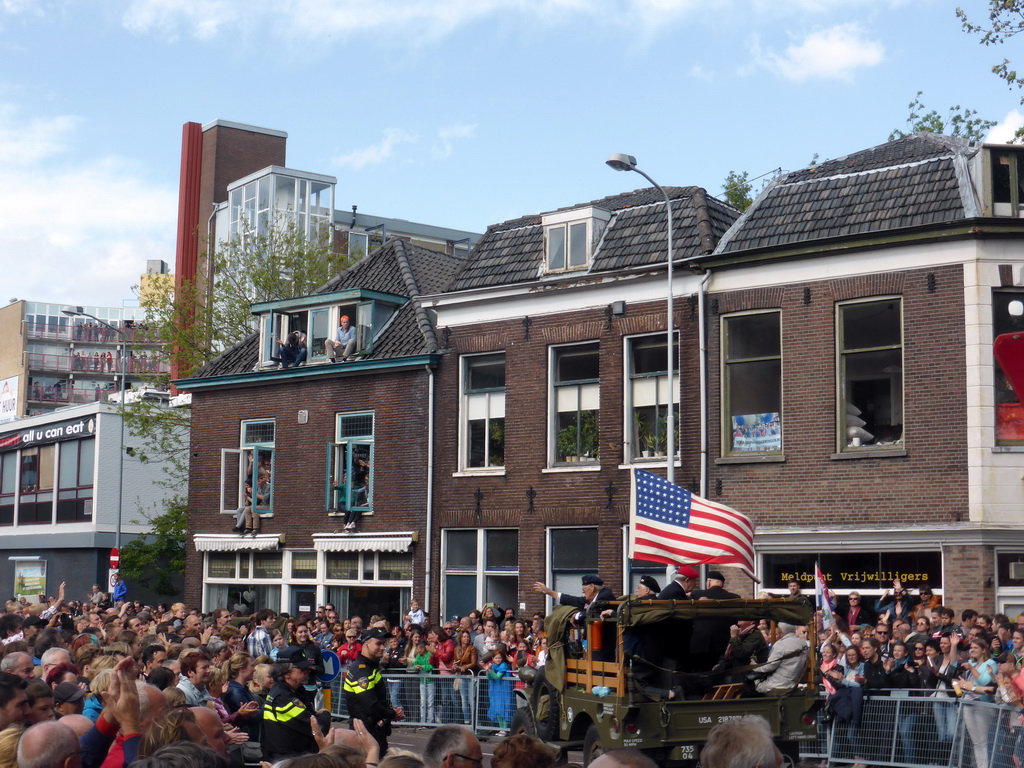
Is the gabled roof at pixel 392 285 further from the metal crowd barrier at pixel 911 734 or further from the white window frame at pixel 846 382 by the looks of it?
the metal crowd barrier at pixel 911 734

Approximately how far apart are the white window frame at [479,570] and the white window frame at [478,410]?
1209 millimetres

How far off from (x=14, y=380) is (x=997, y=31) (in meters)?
90.7

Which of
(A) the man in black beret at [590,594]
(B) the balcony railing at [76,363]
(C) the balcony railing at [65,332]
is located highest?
(C) the balcony railing at [65,332]

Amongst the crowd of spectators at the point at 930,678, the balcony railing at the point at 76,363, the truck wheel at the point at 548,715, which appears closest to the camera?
the crowd of spectators at the point at 930,678

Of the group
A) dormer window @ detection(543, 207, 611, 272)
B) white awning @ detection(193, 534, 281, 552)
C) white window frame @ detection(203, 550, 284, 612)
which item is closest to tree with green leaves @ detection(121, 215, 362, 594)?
white awning @ detection(193, 534, 281, 552)

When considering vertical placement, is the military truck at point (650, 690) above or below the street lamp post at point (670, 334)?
below

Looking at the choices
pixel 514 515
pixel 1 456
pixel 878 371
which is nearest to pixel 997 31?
pixel 878 371

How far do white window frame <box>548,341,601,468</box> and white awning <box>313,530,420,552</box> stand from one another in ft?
12.3

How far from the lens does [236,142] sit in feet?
247

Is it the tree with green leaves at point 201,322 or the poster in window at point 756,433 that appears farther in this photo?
the tree with green leaves at point 201,322

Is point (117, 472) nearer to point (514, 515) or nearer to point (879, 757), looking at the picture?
point (514, 515)

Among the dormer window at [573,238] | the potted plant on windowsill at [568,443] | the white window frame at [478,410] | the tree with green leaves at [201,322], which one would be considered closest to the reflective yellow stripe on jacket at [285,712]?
the potted plant on windowsill at [568,443]

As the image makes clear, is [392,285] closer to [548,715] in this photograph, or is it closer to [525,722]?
[525,722]

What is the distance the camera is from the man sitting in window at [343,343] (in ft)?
96.1
